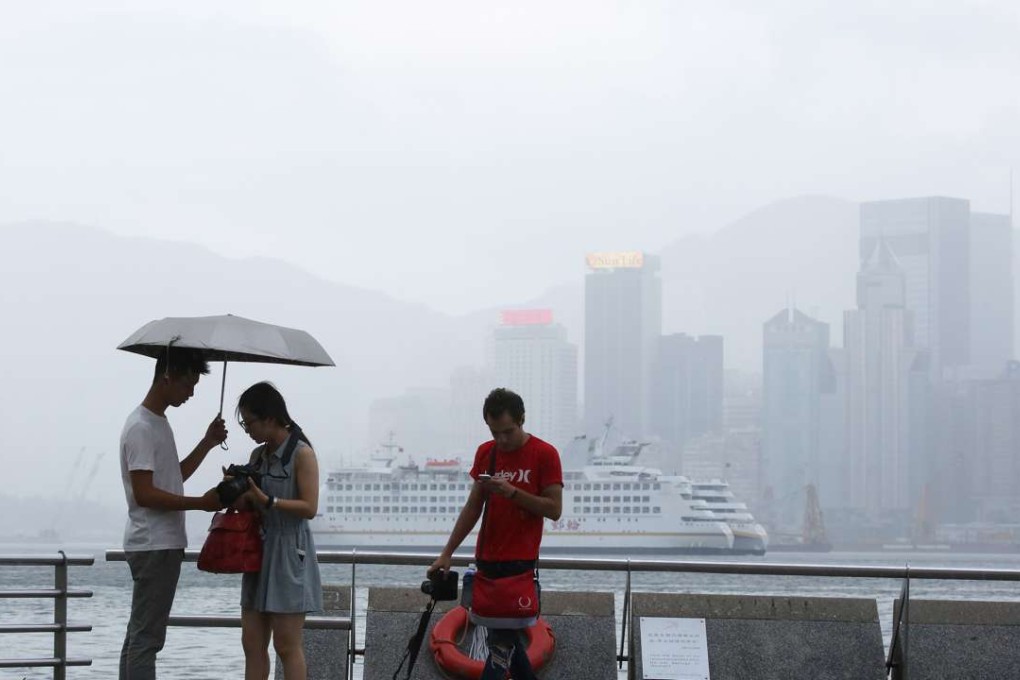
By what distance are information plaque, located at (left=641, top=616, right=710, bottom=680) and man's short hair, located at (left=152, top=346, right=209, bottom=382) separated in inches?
91.5

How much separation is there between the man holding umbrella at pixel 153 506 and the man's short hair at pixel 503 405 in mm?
939

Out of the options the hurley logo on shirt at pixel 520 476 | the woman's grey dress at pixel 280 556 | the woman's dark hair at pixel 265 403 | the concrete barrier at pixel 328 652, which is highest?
the woman's dark hair at pixel 265 403

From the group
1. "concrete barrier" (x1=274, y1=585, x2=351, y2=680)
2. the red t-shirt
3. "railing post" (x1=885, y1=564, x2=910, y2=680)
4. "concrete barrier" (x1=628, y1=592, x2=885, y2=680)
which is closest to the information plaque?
"concrete barrier" (x1=628, y1=592, x2=885, y2=680)

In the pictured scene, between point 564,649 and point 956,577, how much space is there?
5.83 ft

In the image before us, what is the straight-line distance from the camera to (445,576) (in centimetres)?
477

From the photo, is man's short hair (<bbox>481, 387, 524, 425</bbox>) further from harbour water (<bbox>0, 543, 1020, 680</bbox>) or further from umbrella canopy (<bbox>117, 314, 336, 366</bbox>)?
harbour water (<bbox>0, 543, 1020, 680</bbox>)

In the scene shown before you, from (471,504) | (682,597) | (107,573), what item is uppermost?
(471,504)

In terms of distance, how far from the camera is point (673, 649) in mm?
5781

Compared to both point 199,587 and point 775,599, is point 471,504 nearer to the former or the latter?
point 775,599

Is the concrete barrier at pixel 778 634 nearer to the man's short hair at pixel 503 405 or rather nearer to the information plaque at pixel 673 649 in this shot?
the information plaque at pixel 673 649

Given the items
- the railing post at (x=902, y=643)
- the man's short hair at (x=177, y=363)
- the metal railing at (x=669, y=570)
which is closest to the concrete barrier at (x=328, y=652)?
the metal railing at (x=669, y=570)

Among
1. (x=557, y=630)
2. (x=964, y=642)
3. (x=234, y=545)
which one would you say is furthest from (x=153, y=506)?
(x=964, y=642)

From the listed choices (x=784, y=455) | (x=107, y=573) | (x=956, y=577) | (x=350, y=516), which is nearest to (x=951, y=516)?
(x=784, y=455)

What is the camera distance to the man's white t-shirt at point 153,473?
450cm
